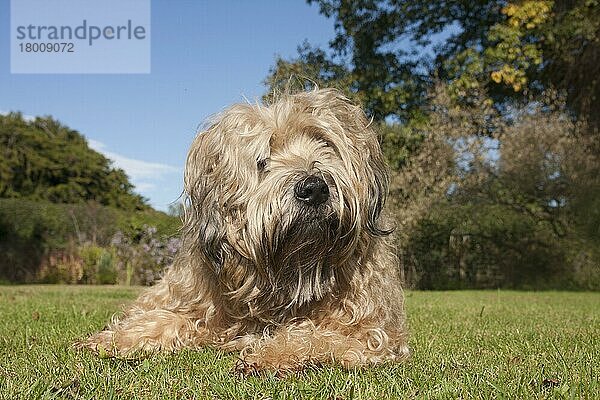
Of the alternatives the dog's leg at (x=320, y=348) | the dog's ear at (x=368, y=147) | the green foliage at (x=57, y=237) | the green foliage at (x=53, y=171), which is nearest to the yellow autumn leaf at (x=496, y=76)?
the green foliage at (x=57, y=237)

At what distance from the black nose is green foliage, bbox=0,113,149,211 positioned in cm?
3022

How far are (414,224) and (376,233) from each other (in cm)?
1568

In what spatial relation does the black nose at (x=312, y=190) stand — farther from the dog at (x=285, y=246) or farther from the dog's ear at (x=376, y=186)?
the dog's ear at (x=376, y=186)

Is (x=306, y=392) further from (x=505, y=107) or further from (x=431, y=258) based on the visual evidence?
(x=505, y=107)

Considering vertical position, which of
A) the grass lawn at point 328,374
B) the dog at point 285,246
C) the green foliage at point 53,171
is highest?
the green foliage at point 53,171

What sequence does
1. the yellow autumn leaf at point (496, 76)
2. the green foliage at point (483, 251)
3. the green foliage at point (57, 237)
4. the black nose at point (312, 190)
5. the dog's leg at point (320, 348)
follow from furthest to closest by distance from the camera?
1. the green foliage at point (57, 237)
2. the green foliage at point (483, 251)
3. the yellow autumn leaf at point (496, 76)
4. the black nose at point (312, 190)
5. the dog's leg at point (320, 348)

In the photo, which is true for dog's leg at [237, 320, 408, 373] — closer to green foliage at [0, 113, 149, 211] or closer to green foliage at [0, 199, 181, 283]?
green foliage at [0, 199, 181, 283]

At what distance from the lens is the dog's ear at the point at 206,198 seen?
3654 millimetres

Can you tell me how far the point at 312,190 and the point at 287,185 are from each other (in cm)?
14

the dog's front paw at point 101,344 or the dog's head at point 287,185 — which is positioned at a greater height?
the dog's head at point 287,185

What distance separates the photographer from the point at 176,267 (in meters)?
4.30


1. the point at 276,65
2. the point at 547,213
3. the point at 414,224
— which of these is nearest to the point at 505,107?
the point at 547,213

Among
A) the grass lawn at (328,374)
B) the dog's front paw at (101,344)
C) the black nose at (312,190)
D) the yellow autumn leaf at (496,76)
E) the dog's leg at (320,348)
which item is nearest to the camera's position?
the grass lawn at (328,374)

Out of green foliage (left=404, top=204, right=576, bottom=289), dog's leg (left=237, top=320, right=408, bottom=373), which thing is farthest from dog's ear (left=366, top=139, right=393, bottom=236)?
green foliage (left=404, top=204, right=576, bottom=289)
